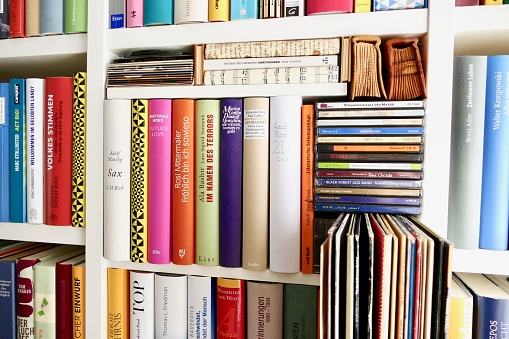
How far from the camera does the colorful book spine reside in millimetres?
691

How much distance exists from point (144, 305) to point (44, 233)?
26 cm

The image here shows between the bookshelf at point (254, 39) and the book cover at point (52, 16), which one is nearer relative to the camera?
the bookshelf at point (254, 39)

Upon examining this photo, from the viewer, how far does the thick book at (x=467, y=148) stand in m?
0.60

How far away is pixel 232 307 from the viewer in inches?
26.5

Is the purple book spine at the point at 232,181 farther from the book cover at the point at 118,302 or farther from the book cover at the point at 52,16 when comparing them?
the book cover at the point at 52,16

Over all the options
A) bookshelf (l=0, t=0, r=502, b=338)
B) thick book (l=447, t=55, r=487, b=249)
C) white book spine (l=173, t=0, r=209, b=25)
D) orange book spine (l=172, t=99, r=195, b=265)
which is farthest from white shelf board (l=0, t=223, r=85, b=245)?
thick book (l=447, t=55, r=487, b=249)

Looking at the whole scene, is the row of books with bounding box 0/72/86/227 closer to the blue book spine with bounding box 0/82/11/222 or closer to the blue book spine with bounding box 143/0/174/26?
the blue book spine with bounding box 0/82/11/222

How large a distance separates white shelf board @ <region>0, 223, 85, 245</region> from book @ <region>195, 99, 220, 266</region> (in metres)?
0.26

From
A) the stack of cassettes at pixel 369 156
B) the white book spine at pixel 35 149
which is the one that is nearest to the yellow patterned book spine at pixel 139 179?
the white book spine at pixel 35 149

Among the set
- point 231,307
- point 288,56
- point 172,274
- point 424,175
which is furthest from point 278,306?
point 288,56

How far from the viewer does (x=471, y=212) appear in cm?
61

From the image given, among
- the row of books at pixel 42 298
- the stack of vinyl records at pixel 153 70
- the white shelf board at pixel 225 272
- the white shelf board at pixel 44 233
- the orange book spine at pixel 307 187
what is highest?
the stack of vinyl records at pixel 153 70

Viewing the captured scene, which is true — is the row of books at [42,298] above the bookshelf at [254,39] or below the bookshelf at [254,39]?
below

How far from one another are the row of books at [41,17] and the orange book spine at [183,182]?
27cm
